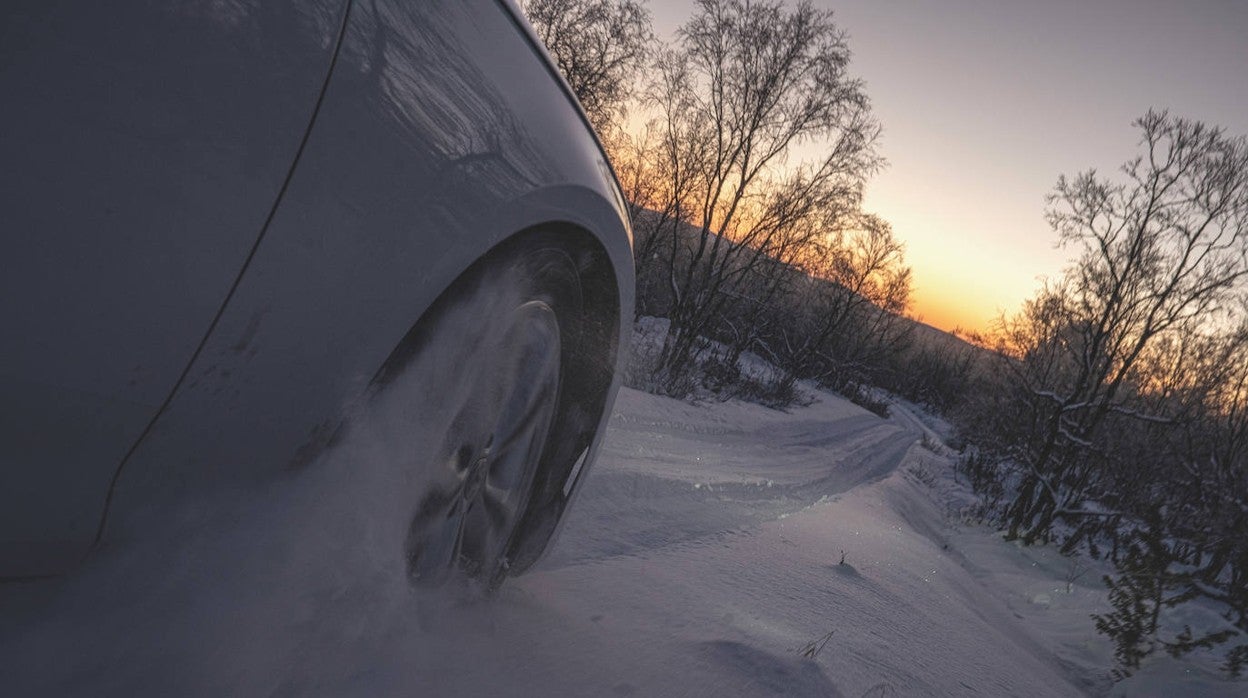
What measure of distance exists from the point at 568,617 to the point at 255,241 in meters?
1.12

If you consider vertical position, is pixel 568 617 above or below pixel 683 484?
above

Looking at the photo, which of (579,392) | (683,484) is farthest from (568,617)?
(683,484)

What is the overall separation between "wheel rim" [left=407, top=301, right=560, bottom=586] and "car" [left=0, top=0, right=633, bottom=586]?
13mm

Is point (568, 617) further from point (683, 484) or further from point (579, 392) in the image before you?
point (683, 484)

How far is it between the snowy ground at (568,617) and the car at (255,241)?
0.08m

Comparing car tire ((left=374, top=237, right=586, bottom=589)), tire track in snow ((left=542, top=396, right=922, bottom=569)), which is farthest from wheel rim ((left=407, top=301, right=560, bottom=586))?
tire track in snow ((left=542, top=396, right=922, bottom=569))

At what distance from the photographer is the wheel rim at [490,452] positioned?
3.99 feet

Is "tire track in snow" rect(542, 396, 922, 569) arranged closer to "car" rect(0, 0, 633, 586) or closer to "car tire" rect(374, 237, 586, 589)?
"car tire" rect(374, 237, 586, 589)

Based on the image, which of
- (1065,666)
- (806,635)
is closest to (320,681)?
(806,635)

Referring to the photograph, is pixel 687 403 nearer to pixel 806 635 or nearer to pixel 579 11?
pixel 806 635

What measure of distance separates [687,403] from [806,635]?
21.6 ft

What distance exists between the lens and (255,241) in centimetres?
71

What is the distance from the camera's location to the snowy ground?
76cm

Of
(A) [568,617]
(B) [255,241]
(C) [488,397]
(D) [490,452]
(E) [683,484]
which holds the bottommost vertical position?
(E) [683,484]
